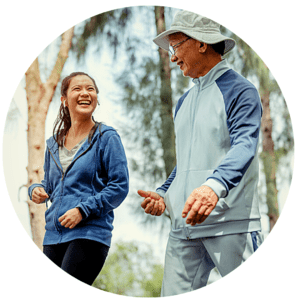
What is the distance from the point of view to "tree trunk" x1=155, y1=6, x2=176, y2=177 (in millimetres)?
2742

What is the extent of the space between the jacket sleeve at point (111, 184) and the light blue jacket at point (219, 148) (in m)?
0.25

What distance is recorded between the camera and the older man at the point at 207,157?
8.13 ft

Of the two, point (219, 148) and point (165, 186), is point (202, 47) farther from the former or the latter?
point (165, 186)

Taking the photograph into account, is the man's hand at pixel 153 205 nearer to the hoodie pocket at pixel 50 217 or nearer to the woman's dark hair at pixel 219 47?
the hoodie pocket at pixel 50 217

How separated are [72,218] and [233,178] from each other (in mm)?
1049

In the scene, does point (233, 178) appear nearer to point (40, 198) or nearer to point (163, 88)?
point (163, 88)

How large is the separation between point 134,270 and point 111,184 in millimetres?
556

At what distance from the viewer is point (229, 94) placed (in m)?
2.54

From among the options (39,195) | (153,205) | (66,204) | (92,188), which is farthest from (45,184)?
(153,205)

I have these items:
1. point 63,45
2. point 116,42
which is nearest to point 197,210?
point 116,42

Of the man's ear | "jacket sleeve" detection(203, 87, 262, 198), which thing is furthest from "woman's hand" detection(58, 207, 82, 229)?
the man's ear

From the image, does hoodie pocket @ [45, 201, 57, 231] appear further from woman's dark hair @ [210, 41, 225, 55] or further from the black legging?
woman's dark hair @ [210, 41, 225, 55]

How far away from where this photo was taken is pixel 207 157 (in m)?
2.52

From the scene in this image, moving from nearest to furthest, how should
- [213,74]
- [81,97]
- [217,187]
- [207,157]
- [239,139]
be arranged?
[217,187]
[239,139]
[207,157]
[213,74]
[81,97]
